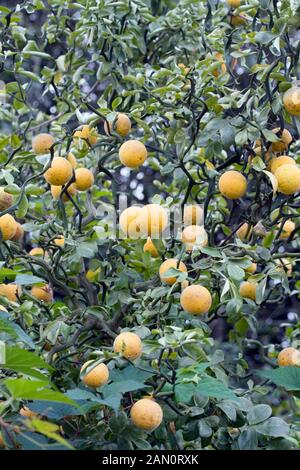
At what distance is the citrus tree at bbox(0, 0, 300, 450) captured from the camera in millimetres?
1188

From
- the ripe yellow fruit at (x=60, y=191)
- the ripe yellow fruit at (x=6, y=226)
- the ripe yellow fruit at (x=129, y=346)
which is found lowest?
the ripe yellow fruit at (x=129, y=346)

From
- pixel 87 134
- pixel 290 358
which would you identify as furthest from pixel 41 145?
pixel 290 358

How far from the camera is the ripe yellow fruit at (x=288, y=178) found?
1319mm

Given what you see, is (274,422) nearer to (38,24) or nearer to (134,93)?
(134,93)

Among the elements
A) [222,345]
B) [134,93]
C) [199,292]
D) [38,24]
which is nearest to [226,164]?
[134,93]

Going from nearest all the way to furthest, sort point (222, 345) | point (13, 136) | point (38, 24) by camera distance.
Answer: point (13, 136)
point (222, 345)
point (38, 24)

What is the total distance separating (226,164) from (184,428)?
0.53 metres

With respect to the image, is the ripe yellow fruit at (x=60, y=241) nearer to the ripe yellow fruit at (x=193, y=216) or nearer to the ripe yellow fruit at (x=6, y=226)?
the ripe yellow fruit at (x=6, y=226)

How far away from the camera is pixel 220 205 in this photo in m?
1.72

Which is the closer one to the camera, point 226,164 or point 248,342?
point 226,164

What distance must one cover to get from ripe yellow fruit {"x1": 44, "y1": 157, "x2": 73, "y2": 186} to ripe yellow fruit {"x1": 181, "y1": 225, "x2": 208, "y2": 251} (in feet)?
0.79

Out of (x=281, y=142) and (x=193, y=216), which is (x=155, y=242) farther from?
(x=281, y=142)

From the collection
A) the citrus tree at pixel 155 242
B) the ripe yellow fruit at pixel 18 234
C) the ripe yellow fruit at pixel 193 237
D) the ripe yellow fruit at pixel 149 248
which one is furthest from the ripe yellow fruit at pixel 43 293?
the ripe yellow fruit at pixel 193 237

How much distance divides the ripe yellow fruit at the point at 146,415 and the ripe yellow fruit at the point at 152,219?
333mm
